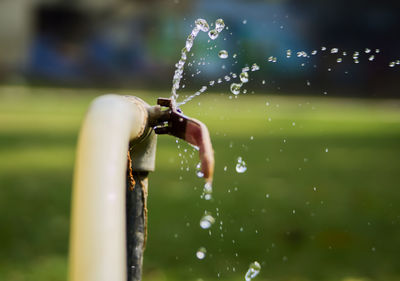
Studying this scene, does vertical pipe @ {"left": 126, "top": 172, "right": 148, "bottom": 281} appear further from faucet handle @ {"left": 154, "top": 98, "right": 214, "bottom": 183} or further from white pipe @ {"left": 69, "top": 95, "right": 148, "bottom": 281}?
white pipe @ {"left": 69, "top": 95, "right": 148, "bottom": 281}

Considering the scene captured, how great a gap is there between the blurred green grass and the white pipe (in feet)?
6.78

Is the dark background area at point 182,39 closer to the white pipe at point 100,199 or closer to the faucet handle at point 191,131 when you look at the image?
the faucet handle at point 191,131

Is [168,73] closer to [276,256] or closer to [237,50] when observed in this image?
[237,50]

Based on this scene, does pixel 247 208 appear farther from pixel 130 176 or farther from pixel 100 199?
pixel 100 199

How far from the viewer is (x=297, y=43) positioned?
1883cm

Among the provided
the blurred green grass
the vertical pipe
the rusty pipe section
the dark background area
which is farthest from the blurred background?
the rusty pipe section

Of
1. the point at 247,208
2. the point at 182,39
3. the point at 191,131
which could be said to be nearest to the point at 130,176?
the point at 191,131

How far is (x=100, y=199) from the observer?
0.60 metres

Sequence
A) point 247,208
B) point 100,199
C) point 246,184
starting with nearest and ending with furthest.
Result: 1. point 100,199
2. point 247,208
3. point 246,184

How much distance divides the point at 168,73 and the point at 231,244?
52.0 ft

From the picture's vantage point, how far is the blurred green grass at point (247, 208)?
9.39 feet

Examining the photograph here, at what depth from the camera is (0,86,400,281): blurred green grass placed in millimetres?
2863

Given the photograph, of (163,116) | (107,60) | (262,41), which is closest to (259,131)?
(163,116)

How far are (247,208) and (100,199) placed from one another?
10.6 ft
